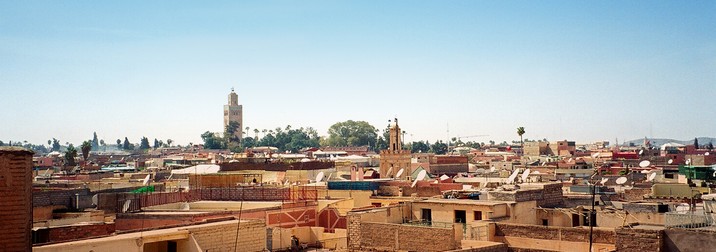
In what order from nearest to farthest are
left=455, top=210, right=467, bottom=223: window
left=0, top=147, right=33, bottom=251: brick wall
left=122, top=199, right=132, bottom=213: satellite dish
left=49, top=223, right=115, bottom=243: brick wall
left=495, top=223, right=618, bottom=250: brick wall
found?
left=0, top=147, right=33, bottom=251: brick wall → left=49, top=223, right=115, bottom=243: brick wall → left=495, top=223, right=618, bottom=250: brick wall → left=122, top=199, right=132, bottom=213: satellite dish → left=455, top=210, right=467, bottom=223: window

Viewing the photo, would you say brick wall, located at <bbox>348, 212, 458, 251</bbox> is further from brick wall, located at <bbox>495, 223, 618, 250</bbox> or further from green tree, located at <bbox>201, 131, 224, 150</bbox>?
green tree, located at <bbox>201, 131, 224, 150</bbox>

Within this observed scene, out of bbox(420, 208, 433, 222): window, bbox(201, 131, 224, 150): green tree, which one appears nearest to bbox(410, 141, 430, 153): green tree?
bbox(201, 131, 224, 150): green tree

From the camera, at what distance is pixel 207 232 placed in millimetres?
16375

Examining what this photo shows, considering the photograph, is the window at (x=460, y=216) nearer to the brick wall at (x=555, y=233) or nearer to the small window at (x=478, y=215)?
the small window at (x=478, y=215)

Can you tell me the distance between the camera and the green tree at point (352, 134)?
162 metres

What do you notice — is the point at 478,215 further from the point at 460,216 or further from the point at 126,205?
the point at 126,205

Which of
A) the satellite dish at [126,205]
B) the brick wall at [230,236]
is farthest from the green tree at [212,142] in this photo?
the brick wall at [230,236]

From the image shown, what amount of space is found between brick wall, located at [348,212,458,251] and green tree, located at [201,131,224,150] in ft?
443

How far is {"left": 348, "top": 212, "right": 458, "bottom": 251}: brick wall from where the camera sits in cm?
2052

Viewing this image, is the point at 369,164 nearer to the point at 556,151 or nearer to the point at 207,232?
the point at 556,151

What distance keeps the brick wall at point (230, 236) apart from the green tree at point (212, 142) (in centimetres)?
13982

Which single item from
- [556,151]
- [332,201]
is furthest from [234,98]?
[332,201]

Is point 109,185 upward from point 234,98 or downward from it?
downward

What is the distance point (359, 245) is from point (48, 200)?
11.3 metres
